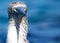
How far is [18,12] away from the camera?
474 inches

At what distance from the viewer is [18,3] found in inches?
473

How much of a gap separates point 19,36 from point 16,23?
0.18 m

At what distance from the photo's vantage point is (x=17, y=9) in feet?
39.4

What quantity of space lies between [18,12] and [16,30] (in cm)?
24

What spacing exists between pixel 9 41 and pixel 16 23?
27 centimetres

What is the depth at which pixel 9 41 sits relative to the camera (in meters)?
12.0

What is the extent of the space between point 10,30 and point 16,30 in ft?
0.28

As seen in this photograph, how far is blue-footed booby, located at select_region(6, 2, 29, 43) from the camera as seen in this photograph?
1202 cm

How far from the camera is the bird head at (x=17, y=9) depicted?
12.0 metres

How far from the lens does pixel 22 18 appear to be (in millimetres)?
12094

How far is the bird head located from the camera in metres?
12.0

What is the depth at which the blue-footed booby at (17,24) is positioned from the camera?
1202cm

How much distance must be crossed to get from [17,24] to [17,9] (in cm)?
21

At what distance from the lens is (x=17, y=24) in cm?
1207
